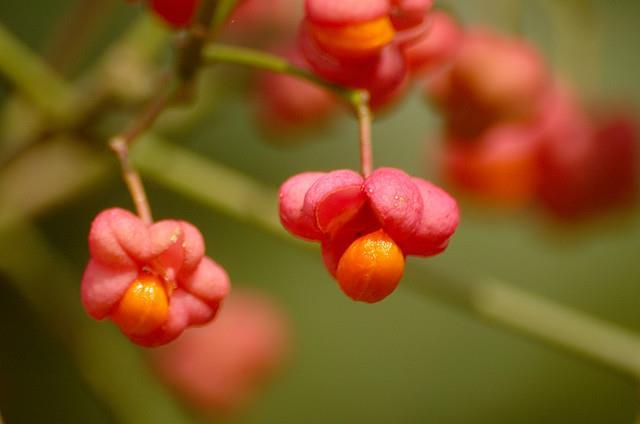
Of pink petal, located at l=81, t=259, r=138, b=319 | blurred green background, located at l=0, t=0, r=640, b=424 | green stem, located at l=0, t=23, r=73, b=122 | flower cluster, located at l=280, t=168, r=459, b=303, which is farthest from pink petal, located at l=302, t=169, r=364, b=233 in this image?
blurred green background, located at l=0, t=0, r=640, b=424

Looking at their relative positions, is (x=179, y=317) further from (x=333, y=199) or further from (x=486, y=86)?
(x=486, y=86)

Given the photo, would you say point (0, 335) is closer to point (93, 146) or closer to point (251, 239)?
point (93, 146)

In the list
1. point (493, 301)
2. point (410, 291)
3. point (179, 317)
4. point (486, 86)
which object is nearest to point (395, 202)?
point (179, 317)

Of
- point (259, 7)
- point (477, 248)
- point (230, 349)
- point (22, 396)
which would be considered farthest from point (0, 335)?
point (477, 248)

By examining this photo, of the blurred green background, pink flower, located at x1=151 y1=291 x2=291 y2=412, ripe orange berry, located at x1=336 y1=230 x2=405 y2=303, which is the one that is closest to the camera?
ripe orange berry, located at x1=336 y1=230 x2=405 y2=303

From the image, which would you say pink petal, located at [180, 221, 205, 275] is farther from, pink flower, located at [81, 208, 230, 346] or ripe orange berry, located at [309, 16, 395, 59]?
ripe orange berry, located at [309, 16, 395, 59]
